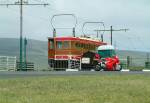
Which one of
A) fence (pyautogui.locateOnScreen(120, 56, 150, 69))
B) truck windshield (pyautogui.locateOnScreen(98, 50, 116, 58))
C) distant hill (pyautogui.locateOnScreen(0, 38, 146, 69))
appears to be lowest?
fence (pyautogui.locateOnScreen(120, 56, 150, 69))

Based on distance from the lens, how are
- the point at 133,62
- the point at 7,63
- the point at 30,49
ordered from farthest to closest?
the point at 30,49 < the point at 133,62 < the point at 7,63

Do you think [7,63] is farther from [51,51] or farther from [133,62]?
[133,62]

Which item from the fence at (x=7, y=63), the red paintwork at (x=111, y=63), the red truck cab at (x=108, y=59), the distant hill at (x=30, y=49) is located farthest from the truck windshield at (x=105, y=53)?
the distant hill at (x=30, y=49)

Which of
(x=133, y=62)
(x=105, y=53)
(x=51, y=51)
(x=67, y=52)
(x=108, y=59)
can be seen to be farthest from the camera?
(x=133, y=62)

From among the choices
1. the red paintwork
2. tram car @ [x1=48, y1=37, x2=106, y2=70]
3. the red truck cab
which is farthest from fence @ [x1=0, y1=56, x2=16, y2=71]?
the red paintwork

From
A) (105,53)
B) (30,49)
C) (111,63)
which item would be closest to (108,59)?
(111,63)

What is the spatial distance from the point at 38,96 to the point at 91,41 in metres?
36.2

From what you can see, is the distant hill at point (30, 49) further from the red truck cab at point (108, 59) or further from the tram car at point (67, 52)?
the tram car at point (67, 52)

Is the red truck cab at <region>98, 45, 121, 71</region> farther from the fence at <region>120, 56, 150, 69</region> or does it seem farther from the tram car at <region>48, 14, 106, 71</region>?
the fence at <region>120, 56, 150, 69</region>

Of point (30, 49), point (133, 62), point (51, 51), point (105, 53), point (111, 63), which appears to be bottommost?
point (133, 62)

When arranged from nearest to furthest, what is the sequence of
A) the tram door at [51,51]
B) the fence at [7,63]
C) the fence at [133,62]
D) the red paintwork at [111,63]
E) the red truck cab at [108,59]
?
the red paintwork at [111,63]
the red truck cab at [108,59]
the tram door at [51,51]
the fence at [7,63]
the fence at [133,62]

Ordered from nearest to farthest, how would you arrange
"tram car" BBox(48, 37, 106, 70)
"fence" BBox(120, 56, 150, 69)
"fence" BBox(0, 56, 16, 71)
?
"tram car" BBox(48, 37, 106, 70) < "fence" BBox(0, 56, 16, 71) < "fence" BBox(120, 56, 150, 69)

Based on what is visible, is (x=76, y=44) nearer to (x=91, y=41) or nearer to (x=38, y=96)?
(x=91, y=41)

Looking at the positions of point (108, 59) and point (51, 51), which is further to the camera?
point (51, 51)
